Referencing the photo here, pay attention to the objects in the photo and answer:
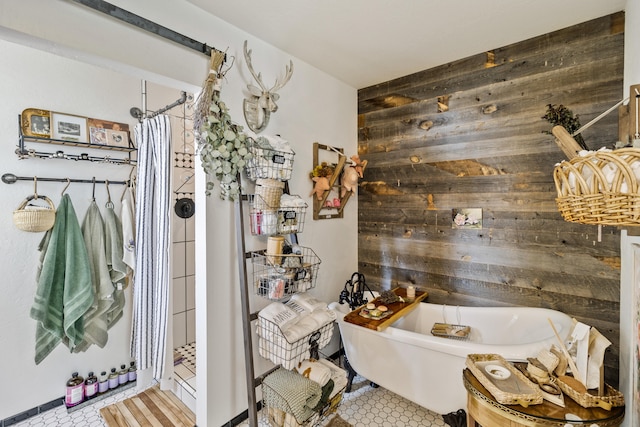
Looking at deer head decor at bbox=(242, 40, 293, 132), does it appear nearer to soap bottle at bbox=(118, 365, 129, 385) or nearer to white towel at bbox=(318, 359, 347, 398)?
white towel at bbox=(318, 359, 347, 398)

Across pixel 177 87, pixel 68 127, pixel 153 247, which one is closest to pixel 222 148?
pixel 177 87

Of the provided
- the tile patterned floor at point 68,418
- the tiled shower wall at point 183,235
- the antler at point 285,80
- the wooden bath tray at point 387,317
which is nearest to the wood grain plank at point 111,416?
the tile patterned floor at point 68,418

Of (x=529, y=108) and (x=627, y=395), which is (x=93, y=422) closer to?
(x=627, y=395)

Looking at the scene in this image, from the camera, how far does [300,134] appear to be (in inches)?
94.1

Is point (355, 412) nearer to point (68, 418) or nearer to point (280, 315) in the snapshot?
point (280, 315)

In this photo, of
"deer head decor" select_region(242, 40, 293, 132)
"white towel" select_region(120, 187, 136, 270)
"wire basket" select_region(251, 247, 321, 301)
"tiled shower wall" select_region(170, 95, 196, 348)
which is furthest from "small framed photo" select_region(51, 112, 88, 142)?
"wire basket" select_region(251, 247, 321, 301)

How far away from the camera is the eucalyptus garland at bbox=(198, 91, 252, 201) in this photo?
5.29 feet

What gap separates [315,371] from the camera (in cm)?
187

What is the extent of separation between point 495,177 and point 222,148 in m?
1.98

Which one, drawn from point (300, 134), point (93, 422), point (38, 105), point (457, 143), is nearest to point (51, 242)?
point (38, 105)

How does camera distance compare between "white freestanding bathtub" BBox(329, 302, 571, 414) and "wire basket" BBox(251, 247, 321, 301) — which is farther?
"wire basket" BBox(251, 247, 321, 301)

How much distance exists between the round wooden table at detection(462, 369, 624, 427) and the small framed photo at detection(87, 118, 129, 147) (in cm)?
284

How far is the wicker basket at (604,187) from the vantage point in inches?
31.8

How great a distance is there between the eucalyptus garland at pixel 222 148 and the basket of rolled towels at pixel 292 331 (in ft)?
2.65
